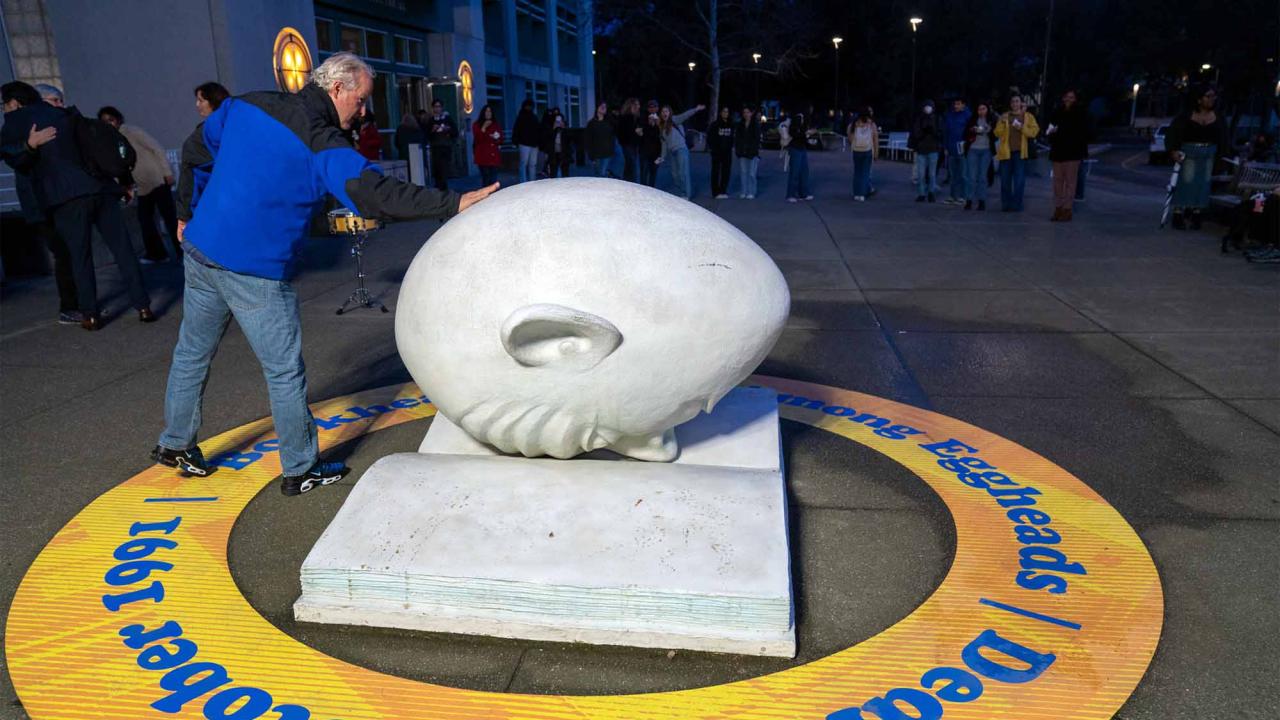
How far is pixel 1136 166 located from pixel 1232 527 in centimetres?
2903

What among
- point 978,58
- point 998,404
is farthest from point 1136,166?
point 998,404

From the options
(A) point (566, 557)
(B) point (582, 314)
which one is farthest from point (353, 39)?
(A) point (566, 557)

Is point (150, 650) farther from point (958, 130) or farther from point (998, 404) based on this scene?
point (958, 130)

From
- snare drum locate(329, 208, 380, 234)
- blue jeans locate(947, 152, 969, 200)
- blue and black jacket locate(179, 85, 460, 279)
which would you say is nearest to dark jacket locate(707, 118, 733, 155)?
blue jeans locate(947, 152, 969, 200)

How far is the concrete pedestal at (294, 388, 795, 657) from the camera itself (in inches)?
120

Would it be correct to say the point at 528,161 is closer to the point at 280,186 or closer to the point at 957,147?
the point at 957,147

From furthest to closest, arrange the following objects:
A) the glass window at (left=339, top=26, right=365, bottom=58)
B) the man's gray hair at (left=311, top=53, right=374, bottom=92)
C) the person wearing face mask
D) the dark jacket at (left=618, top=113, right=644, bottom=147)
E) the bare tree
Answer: the bare tree
the glass window at (left=339, top=26, right=365, bottom=58)
the dark jacket at (left=618, top=113, right=644, bottom=147)
the person wearing face mask
the man's gray hair at (left=311, top=53, right=374, bottom=92)

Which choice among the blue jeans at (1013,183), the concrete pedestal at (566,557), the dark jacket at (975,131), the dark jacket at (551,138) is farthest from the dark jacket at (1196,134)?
the concrete pedestal at (566,557)

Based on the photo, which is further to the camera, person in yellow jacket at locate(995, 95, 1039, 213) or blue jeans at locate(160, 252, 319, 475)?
person in yellow jacket at locate(995, 95, 1039, 213)

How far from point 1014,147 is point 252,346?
1326 centimetres

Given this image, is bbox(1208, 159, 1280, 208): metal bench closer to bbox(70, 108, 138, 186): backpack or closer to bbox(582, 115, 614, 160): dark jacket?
bbox(582, 115, 614, 160): dark jacket

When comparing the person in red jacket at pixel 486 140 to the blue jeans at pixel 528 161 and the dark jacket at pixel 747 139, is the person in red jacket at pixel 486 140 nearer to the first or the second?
the blue jeans at pixel 528 161

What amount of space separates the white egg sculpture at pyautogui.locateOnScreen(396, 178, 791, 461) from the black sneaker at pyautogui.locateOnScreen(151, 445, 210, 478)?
5.20 feet

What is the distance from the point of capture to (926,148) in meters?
16.1
